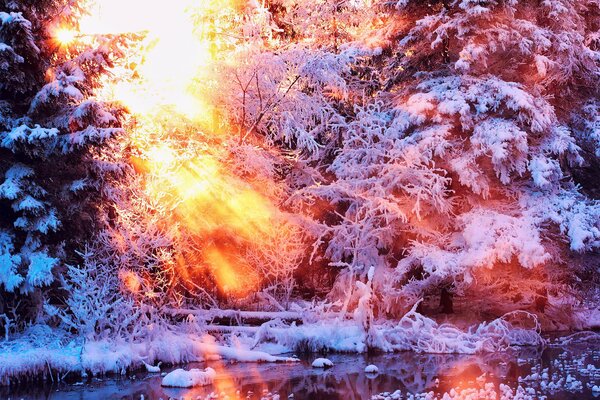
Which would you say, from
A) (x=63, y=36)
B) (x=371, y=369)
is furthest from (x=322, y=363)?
(x=63, y=36)

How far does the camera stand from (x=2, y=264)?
13742 mm

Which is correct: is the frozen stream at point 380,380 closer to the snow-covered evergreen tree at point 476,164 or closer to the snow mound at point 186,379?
the snow mound at point 186,379

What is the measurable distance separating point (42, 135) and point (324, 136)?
10.1 meters

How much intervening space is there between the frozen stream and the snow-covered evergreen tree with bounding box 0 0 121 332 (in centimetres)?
271

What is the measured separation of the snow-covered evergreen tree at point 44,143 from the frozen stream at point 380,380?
2715 millimetres

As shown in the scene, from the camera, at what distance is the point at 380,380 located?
1270 cm

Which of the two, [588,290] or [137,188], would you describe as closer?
[137,188]

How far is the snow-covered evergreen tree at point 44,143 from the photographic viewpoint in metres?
13.9

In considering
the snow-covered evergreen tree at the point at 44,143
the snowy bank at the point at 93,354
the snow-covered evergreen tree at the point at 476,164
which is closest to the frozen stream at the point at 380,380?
the snowy bank at the point at 93,354

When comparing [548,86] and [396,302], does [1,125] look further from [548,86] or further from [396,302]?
[548,86]

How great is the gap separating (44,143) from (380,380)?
27.7 feet

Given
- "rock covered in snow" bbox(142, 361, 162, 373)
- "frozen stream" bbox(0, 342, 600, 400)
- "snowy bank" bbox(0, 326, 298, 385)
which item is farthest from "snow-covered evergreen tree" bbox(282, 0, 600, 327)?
"rock covered in snow" bbox(142, 361, 162, 373)

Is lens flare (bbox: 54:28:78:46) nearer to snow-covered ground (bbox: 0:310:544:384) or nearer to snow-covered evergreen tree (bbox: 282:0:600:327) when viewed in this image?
snow-covered ground (bbox: 0:310:544:384)

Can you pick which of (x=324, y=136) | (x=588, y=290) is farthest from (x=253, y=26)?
(x=588, y=290)
